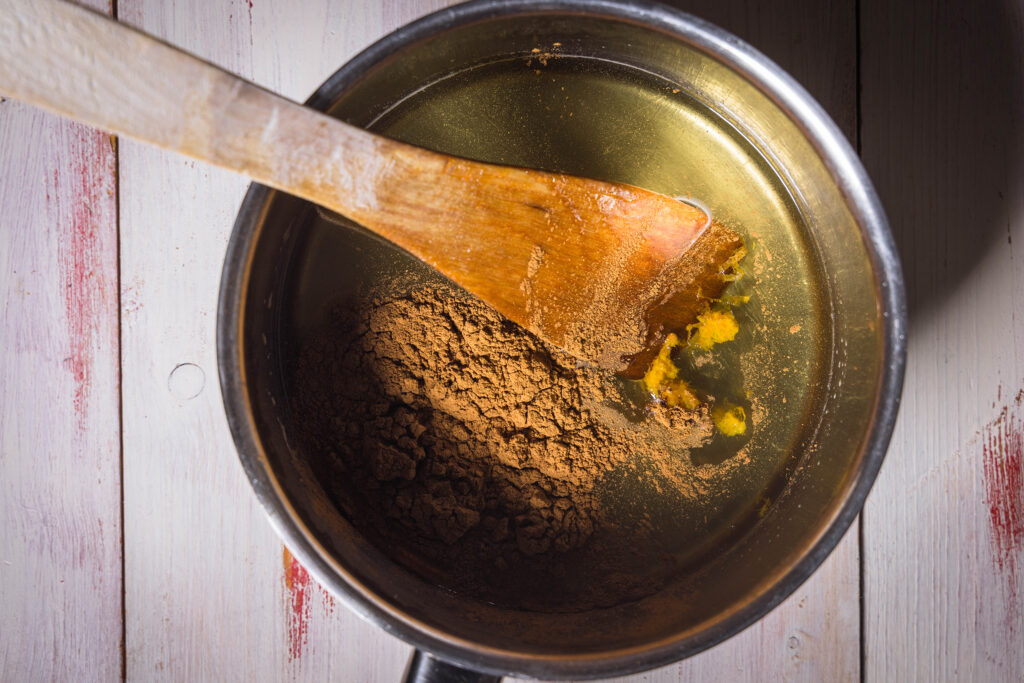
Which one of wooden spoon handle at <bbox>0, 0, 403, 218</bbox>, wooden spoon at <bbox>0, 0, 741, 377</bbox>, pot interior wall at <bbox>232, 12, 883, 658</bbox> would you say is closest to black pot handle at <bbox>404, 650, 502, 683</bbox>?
pot interior wall at <bbox>232, 12, 883, 658</bbox>

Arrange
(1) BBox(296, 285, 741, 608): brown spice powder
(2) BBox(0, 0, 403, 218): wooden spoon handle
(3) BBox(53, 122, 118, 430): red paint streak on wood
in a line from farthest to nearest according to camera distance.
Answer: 1. (3) BBox(53, 122, 118, 430): red paint streak on wood
2. (1) BBox(296, 285, 741, 608): brown spice powder
3. (2) BBox(0, 0, 403, 218): wooden spoon handle

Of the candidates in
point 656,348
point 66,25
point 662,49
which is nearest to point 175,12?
point 66,25

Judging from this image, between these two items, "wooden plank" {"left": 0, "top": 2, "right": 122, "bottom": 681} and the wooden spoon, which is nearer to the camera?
the wooden spoon

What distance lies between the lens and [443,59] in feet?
1.98

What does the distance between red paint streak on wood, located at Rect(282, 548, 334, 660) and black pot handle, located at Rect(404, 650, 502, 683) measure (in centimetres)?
22

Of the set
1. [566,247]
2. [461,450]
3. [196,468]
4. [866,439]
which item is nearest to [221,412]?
[196,468]

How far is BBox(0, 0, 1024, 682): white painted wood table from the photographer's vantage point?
2.23ft

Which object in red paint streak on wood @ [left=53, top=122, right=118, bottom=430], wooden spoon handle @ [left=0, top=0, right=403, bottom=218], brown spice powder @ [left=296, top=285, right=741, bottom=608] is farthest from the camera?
red paint streak on wood @ [left=53, top=122, right=118, bottom=430]

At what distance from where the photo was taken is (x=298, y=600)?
70cm

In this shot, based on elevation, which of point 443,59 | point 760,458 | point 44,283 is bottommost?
point 760,458

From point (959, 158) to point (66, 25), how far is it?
0.86 meters

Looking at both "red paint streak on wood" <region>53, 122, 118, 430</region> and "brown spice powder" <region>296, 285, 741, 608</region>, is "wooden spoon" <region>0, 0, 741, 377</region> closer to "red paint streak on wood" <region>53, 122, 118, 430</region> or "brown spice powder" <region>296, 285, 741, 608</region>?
"brown spice powder" <region>296, 285, 741, 608</region>

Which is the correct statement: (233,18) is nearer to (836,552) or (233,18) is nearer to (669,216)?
(669,216)

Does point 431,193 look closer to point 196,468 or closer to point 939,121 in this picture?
point 196,468
